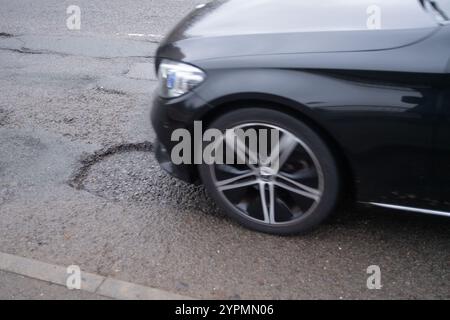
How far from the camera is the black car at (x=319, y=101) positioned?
2.49 metres

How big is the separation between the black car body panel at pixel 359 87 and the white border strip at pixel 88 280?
97 centimetres

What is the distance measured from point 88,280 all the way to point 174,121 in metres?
1.03

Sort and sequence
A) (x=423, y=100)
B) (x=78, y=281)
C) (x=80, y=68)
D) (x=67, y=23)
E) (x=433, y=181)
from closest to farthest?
1. (x=423, y=100)
2. (x=433, y=181)
3. (x=78, y=281)
4. (x=80, y=68)
5. (x=67, y=23)

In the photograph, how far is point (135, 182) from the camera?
364 cm

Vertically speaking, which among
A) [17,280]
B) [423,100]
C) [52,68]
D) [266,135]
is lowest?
[17,280]

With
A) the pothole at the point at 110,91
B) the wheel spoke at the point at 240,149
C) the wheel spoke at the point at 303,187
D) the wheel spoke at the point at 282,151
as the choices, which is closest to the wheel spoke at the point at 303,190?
the wheel spoke at the point at 303,187

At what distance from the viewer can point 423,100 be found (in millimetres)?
2441

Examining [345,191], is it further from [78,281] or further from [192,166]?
[78,281]

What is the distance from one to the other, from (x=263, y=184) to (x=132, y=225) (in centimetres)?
90

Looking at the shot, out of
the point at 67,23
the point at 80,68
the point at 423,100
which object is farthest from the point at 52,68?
the point at 423,100

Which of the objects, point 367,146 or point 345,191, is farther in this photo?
point 345,191

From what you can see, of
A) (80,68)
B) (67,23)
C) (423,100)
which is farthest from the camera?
(67,23)

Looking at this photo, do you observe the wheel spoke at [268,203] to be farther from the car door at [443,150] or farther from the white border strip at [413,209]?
the car door at [443,150]

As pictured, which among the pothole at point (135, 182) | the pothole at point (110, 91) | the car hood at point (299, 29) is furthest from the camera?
the pothole at point (110, 91)
